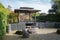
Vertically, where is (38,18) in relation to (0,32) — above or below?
below

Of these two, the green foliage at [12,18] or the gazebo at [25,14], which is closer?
the gazebo at [25,14]

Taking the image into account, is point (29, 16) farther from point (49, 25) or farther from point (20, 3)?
point (20, 3)

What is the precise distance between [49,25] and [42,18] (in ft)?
20.2

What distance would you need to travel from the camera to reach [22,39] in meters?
13.7

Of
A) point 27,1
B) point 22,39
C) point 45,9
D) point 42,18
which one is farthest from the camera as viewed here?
point 45,9

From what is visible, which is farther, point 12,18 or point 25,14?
point 25,14

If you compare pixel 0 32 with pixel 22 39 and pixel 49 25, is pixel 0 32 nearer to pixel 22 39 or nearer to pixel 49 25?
pixel 22 39

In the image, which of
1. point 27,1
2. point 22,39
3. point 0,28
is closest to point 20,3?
point 27,1

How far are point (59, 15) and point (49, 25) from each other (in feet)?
14.3

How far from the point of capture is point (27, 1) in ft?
126

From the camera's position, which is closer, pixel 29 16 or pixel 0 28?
pixel 0 28

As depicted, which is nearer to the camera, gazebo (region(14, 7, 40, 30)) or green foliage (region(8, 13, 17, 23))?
gazebo (region(14, 7, 40, 30))

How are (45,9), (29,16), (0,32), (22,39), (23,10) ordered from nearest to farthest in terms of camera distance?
(0,32) → (22,39) → (23,10) → (29,16) → (45,9)

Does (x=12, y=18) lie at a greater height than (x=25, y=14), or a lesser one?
lesser
